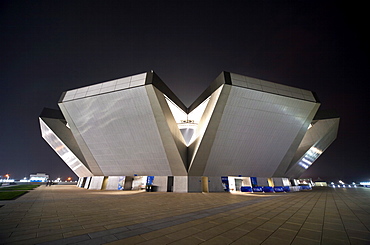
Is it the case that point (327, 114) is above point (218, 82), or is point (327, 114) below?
above

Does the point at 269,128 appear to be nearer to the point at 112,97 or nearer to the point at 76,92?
the point at 112,97

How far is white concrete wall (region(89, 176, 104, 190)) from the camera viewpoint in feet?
89.5

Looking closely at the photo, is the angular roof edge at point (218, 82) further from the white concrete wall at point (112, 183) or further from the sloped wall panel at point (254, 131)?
the white concrete wall at point (112, 183)

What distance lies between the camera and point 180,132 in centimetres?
2309

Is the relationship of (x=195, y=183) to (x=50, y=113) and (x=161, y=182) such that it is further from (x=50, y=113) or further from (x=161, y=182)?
(x=50, y=113)

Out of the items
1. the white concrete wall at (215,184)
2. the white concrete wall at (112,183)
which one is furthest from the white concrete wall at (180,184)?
the white concrete wall at (112,183)

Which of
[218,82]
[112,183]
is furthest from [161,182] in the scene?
[218,82]

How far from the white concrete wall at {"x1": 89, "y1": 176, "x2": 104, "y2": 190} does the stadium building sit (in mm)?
169

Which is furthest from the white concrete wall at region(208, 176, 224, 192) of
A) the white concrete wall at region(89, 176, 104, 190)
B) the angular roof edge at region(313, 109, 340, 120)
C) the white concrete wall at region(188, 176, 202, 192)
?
the angular roof edge at region(313, 109, 340, 120)

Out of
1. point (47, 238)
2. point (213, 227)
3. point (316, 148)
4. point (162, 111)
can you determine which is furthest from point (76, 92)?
point (316, 148)

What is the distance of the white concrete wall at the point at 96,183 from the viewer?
27.3 metres

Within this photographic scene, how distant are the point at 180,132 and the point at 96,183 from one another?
18.3 m

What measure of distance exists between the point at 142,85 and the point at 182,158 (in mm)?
11076

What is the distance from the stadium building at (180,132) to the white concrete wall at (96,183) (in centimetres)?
17
